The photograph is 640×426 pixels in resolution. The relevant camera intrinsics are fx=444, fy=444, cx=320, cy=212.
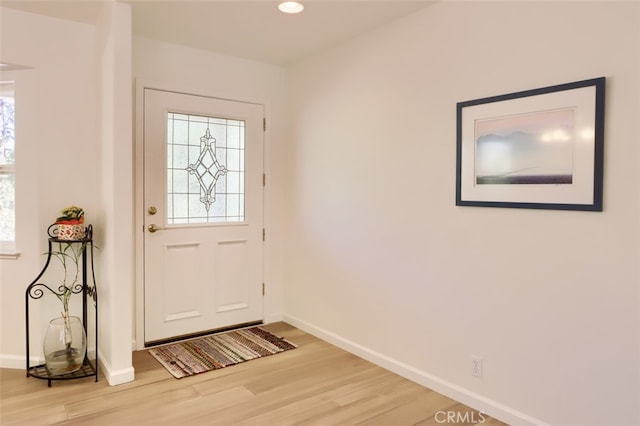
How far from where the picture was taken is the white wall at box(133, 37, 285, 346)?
3.37 m

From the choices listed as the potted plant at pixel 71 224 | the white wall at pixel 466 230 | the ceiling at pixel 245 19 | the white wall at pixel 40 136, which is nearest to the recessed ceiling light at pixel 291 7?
the ceiling at pixel 245 19

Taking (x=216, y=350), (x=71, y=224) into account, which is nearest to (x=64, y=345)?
(x=71, y=224)

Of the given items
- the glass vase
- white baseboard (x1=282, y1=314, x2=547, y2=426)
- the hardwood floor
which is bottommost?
the hardwood floor

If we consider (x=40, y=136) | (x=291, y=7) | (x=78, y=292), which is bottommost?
(x=78, y=292)

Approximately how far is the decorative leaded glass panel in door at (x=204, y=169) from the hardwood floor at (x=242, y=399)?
1.23 m

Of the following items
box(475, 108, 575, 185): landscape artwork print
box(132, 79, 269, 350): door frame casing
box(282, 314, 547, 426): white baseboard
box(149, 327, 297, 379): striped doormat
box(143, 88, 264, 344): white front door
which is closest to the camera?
box(475, 108, 575, 185): landscape artwork print

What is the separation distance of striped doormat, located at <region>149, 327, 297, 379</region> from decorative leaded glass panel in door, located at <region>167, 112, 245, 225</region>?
3.15ft

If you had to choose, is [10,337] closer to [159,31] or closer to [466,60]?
[159,31]

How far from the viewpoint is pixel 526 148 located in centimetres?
223

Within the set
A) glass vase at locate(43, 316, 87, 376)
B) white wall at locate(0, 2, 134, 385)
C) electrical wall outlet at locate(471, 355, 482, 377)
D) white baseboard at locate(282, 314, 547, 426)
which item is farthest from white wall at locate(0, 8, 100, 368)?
electrical wall outlet at locate(471, 355, 482, 377)

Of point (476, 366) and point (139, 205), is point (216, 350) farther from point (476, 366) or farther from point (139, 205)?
point (476, 366)

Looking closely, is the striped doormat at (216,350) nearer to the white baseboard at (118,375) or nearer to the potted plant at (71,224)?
the white baseboard at (118,375)

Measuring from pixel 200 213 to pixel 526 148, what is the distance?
249 cm

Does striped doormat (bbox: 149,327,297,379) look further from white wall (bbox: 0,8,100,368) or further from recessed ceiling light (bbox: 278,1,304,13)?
recessed ceiling light (bbox: 278,1,304,13)
